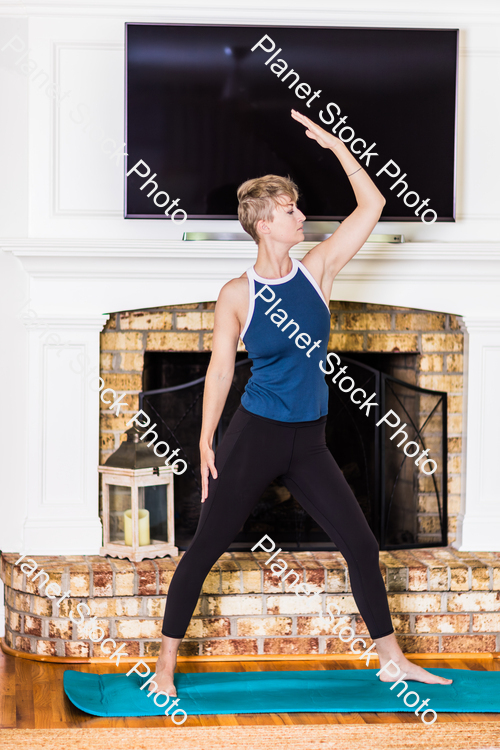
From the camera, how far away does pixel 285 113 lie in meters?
2.58

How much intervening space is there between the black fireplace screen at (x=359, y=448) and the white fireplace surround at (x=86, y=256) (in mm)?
290

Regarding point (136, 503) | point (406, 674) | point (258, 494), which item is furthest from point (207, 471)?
point (406, 674)

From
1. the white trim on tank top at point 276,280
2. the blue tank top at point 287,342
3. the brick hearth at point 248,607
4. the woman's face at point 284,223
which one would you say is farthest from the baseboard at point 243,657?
the woman's face at point 284,223

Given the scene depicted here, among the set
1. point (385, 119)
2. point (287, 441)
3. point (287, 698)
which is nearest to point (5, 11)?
point (385, 119)

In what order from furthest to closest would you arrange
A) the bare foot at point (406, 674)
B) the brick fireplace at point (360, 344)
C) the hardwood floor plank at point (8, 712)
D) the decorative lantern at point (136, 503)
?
1. the brick fireplace at point (360, 344)
2. the decorative lantern at point (136, 503)
3. the bare foot at point (406, 674)
4. the hardwood floor plank at point (8, 712)

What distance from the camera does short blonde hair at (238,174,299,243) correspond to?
2080mm

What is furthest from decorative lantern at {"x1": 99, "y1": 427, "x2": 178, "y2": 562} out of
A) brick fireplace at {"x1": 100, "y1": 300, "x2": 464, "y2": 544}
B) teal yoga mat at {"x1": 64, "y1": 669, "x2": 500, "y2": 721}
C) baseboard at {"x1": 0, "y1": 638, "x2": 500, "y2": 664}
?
teal yoga mat at {"x1": 64, "y1": 669, "x2": 500, "y2": 721}

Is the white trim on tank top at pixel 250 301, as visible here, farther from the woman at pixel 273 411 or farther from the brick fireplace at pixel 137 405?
the brick fireplace at pixel 137 405

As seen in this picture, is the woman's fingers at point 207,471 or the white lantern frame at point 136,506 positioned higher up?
the woman's fingers at point 207,471

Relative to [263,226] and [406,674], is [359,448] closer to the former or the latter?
[406,674]

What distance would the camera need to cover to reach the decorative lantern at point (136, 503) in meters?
2.55

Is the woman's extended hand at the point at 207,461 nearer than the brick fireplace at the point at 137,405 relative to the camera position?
Yes

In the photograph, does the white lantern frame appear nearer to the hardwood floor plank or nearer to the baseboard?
the baseboard

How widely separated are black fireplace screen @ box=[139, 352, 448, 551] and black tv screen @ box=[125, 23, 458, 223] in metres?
0.59
